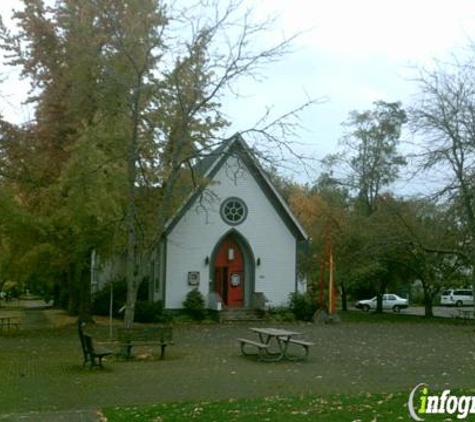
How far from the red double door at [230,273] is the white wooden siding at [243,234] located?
946 mm

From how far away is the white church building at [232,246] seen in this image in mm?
37625

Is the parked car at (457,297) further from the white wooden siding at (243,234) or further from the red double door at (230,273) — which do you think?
the red double door at (230,273)

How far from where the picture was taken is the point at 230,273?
129 ft

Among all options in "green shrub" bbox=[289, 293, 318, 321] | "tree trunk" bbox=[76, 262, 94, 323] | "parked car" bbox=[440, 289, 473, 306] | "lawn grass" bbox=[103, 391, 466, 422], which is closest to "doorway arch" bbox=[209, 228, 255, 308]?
"green shrub" bbox=[289, 293, 318, 321]

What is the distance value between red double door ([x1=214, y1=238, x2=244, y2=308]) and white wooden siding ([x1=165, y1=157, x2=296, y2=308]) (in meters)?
0.95

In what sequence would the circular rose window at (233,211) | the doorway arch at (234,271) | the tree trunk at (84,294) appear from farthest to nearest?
the doorway arch at (234,271) < the circular rose window at (233,211) < the tree trunk at (84,294)

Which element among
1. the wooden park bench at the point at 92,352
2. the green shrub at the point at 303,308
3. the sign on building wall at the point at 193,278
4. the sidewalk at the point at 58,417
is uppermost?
the sign on building wall at the point at 193,278

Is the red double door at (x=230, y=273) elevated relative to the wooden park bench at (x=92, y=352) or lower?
elevated

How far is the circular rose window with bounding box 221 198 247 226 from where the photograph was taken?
38.8 meters

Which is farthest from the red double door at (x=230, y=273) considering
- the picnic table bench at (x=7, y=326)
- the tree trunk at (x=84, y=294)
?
the picnic table bench at (x=7, y=326)

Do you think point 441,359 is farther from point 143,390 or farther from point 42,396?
point 42,396

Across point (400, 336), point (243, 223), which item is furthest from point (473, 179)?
point (243, 223)

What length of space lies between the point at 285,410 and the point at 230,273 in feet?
94.6

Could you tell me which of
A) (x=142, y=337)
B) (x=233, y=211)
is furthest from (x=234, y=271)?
(x=142, y=337)
